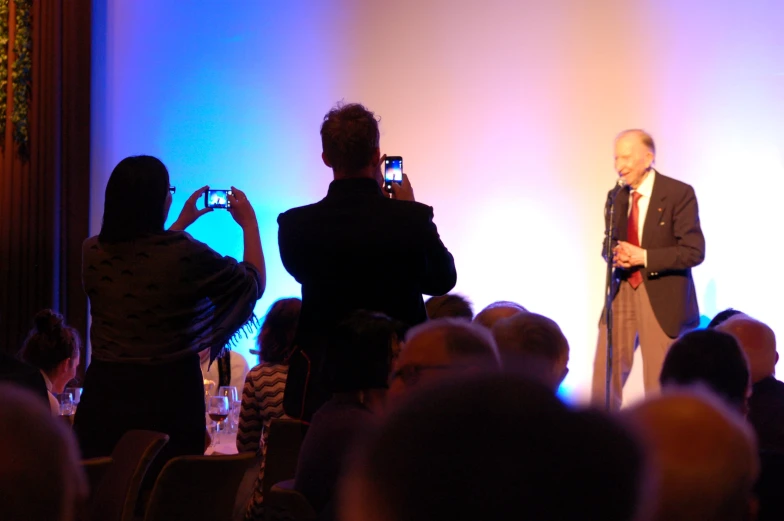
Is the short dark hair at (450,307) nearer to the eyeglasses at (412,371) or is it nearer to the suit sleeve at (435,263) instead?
the suit sleeve at (435,263)

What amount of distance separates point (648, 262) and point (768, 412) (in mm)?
2133

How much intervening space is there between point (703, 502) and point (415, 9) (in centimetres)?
591

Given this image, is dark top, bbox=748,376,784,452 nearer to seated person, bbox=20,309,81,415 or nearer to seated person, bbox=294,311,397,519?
seated person, bbox=294,311,397,519

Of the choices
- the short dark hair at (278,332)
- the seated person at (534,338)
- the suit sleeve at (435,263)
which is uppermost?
the suit sleeve at (435,263)

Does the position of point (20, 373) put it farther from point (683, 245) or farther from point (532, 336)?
point (683, 245)

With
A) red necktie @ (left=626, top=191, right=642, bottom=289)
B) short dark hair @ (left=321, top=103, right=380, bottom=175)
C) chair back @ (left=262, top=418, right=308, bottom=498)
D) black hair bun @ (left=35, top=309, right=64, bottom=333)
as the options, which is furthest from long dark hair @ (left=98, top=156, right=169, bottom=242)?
red necktie @ (left=626, top=191, right=642, bottom=289)

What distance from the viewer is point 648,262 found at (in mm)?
4801

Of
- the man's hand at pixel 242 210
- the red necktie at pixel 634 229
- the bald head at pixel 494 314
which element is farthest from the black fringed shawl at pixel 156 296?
the red necktie at pixel 634 229

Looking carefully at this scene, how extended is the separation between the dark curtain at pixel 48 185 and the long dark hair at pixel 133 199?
12.7 feet

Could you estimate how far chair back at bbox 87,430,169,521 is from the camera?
234 centimetres

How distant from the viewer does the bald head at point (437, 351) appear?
69.8 inches

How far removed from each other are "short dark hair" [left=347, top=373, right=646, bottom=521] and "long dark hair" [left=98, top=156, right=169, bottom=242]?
2213 mm

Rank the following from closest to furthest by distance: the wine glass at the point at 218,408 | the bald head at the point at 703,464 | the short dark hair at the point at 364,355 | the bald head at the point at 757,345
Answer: the bald head at the point at 703,464
the short dark hair at the point at 364,355
the bald head at the point at 757,345
the wine glass at the point at 218,408

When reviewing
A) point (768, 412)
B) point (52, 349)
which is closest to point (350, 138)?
point (768, 412)
